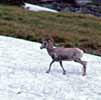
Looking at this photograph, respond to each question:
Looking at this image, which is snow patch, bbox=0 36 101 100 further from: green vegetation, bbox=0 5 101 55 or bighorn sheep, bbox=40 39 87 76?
green vegetation, bbox=0 5 101 55

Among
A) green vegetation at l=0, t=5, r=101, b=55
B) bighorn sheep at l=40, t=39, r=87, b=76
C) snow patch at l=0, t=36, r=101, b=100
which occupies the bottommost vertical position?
green vegetation at l=0, t=5, r=101, b=55

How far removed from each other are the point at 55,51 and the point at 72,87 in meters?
1.34

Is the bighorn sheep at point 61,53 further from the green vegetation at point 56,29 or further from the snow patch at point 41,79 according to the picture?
the green vegetation at point 56,29

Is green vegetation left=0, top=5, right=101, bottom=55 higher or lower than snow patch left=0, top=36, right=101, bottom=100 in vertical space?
lower

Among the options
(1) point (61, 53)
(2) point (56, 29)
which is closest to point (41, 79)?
(1) point (61, 53)

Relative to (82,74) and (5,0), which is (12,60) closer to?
(82,74)

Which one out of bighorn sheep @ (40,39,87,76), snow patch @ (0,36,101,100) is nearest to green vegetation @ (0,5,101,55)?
snow patch @ (0,36,101,100)

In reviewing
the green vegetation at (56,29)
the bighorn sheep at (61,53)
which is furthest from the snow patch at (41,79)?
the green vegetation at (56,29)

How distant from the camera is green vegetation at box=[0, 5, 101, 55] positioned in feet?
70.8

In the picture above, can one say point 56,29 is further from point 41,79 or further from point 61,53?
point 41,79

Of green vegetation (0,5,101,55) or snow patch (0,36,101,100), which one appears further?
green vegetation (0,5,101,55)

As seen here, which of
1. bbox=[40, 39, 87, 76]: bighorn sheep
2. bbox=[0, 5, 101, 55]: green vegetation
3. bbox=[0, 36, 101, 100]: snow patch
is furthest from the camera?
bbox=[0, 5, 101, 55]: green vegetation

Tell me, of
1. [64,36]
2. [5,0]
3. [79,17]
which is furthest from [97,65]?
[5,0]

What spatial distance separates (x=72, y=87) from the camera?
1200cm
